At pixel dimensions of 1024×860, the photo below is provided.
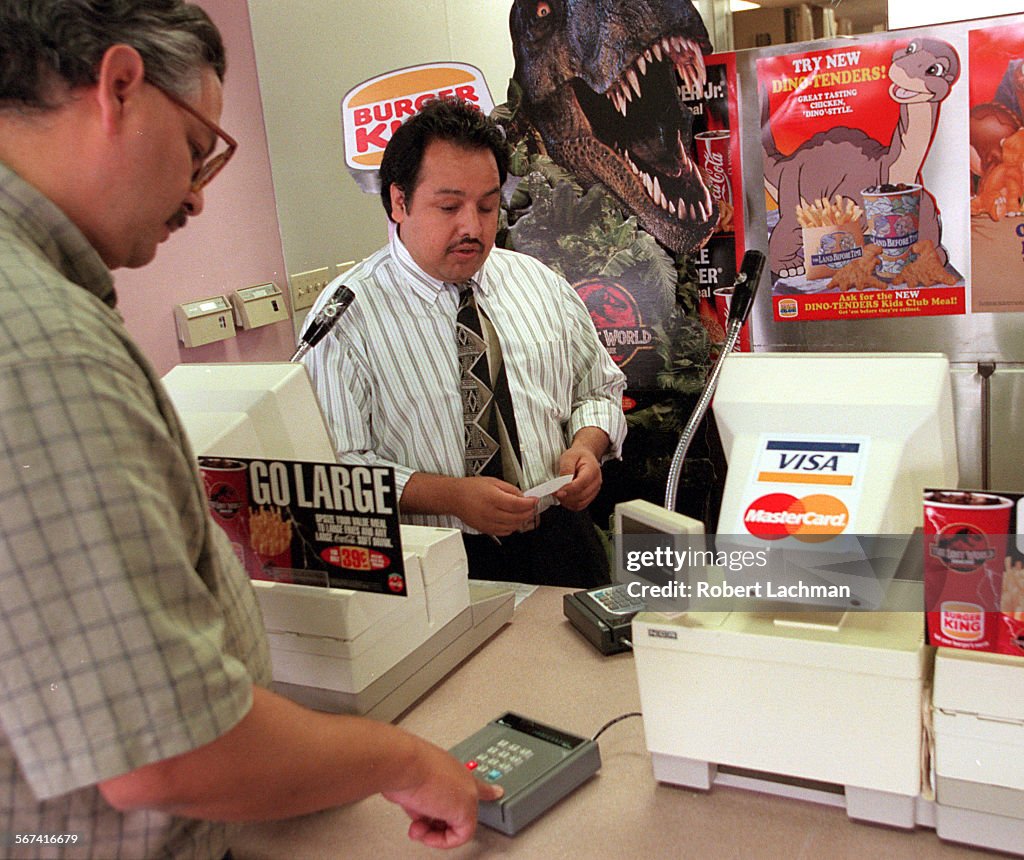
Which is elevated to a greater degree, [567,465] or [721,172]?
[721,172]

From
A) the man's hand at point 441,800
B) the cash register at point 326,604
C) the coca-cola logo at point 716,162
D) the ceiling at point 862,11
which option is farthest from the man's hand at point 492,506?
the ceiling at point 862,11

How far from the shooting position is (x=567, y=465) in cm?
217

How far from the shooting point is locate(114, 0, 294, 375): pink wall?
9.11ft

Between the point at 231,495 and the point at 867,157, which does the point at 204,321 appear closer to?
the point at 231,495

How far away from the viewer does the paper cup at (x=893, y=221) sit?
7.54 feet

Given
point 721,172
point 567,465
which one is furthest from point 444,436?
point 721,172

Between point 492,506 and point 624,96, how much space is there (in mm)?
1299

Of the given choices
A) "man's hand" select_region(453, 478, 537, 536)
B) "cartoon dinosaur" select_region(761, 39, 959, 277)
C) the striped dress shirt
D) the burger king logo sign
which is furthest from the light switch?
"cartoon dinosaur" select_region(761, 39, 959, 277)

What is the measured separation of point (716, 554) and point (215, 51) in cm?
73

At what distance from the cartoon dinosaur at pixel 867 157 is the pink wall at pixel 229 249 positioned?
5.43ft

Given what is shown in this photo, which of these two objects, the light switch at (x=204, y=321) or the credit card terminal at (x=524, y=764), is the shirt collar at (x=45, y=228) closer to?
the credit card terminal at (x=524, y=764)

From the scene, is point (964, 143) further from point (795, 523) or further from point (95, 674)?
point (95, 674)

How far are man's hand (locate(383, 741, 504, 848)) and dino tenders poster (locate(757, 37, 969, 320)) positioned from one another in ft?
6.15

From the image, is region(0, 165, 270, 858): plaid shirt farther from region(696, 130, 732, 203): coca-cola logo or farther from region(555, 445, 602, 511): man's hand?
region(696, 130, 732, 203): coca-cola logo
